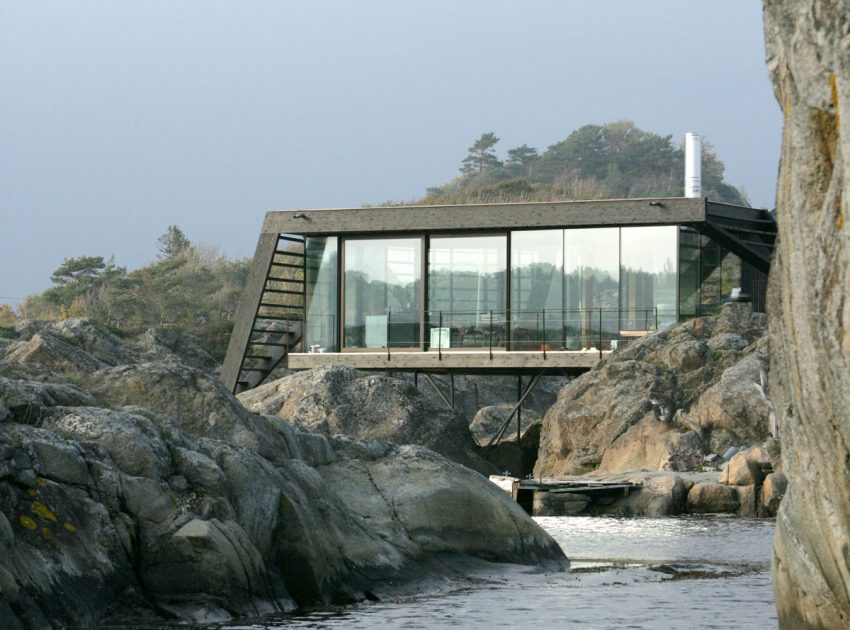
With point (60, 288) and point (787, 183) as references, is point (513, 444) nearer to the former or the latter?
point (787, 183)

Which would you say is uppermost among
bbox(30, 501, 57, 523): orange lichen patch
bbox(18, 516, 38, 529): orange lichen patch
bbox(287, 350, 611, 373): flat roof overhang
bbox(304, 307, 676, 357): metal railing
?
bbox(304, 307, 676, 357): metal railing

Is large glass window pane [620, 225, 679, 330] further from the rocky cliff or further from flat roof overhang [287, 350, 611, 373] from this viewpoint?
the rocky cliff

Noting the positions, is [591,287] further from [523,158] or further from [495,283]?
[523,158]

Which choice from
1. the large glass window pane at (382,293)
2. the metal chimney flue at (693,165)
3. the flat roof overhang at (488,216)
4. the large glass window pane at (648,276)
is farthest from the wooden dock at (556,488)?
the metal chimney flue at (693,165)

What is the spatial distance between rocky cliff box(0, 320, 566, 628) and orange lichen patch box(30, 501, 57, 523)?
0.4 inches

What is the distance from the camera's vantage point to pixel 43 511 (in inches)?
427

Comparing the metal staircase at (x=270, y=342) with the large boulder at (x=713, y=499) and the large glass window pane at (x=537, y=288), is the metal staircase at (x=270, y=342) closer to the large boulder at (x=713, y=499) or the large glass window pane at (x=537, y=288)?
the large glass window pane at (x=537, y=288)

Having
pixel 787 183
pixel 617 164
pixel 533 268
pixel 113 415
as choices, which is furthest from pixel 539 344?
pixel 617 164

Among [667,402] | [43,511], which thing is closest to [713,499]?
[667,402]

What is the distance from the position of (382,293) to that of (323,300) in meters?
1.62

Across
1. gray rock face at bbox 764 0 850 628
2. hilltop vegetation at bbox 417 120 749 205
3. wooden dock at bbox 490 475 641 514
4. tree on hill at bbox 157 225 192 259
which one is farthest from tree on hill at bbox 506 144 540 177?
gray rock face at bbox 764 0 850 628

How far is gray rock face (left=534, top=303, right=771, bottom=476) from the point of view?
29.9 metres

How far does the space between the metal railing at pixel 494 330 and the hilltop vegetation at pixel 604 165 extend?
69.0 m

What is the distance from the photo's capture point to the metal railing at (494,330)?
116ft
